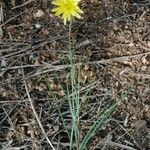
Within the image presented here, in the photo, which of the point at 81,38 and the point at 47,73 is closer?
the point at 47,73

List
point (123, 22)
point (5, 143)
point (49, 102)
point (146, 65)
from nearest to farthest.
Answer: point (5, 143), point (49, 102), point (146, 65), point (123, 22)

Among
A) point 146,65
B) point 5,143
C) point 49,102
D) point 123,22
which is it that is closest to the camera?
point 5,143

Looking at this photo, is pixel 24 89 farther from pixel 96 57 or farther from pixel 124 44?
pixel 124 44

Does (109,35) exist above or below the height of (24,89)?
above

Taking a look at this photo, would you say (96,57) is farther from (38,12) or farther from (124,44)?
(38,12)

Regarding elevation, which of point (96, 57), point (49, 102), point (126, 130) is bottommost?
point (126, 130)

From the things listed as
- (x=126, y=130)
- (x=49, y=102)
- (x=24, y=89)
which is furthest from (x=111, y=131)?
(x=24, y=89)

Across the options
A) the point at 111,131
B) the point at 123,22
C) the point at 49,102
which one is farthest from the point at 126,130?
the point at 123,22
